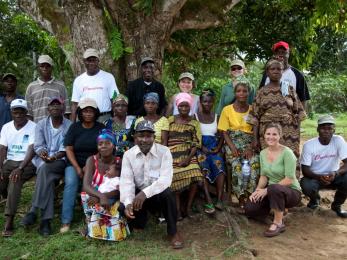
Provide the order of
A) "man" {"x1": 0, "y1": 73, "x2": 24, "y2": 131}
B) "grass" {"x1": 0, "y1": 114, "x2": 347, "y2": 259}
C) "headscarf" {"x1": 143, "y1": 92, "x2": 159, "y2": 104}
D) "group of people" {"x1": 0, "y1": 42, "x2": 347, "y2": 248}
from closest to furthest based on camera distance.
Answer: "grass" {"x1": 0, "y1": 114, "x2": 347, "y2": 259}
"group of people" {"x1": 0, "y1": 42, "x2": 347, "y2": 248}
"headscarf" {"x1": 143, "y1": 92, "x2": 159, "y2": 104}
"man" {"x1": 0, "y1": 73, "x2": 24, "y2": 131}

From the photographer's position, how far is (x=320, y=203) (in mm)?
6480

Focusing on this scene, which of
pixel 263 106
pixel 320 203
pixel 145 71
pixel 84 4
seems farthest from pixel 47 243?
pixel 320 203

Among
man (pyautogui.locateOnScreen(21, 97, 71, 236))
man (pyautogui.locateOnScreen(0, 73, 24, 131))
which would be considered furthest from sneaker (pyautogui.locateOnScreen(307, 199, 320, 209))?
man (pyautogui.locateOnScreen(0, 73, 24, 131))

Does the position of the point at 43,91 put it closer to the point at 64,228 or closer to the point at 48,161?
the point at 48,161

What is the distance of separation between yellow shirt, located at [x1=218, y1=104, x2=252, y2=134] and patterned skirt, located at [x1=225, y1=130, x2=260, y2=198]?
64 millimetres

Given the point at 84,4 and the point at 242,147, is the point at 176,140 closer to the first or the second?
the point at 242,147

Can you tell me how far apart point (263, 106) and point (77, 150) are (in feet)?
8.23

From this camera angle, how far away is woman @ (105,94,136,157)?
5.46 m

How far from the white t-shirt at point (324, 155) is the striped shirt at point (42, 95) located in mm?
3572

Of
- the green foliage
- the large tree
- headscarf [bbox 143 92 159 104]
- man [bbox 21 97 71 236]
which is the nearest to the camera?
man [bbox 21 97 71 236]

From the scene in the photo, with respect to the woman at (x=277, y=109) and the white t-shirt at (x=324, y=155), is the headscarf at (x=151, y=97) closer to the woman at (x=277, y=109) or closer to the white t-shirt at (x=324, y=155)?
the woman at (x=277, y=109)

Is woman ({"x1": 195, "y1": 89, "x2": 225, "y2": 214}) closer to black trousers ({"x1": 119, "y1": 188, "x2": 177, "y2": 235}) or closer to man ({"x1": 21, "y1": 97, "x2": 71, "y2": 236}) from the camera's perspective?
black trousers ({"x1": 119, "y1": 188, "x2": 177, "y2": 235})

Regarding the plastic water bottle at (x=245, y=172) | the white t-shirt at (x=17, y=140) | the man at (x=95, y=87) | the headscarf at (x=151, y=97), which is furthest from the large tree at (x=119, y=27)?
the plastic water bottle at (x=245, y=172)

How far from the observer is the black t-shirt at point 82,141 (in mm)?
5230
